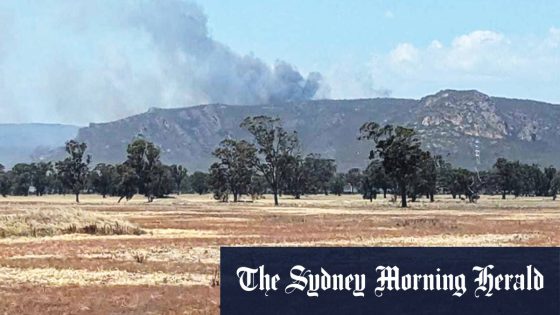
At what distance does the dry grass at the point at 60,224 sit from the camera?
4753 cm

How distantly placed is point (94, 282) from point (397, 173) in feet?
309

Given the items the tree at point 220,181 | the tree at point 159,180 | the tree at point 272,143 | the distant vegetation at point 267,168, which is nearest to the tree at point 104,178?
the distant vegetation at point 267,168

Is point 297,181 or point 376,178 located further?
point 297,181

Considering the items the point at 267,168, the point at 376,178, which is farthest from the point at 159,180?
the point at 376,178

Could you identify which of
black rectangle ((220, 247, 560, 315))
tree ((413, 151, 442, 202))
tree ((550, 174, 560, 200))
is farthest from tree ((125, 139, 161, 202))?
black rectangle ((220, 247, 560, 315))

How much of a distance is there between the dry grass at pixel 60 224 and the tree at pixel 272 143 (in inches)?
3377

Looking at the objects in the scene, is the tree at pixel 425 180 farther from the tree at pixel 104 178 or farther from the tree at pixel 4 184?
the tree at pixel 4 184

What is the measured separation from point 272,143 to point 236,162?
10246mm

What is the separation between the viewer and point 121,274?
89.0ft

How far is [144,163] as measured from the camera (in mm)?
144750

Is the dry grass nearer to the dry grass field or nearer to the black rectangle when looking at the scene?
the dry grass field

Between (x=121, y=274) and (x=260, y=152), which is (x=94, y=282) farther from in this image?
(x=260, y=152)

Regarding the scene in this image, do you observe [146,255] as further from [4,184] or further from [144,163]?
[4,184]

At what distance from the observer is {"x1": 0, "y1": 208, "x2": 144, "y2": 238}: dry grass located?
4753 centimetres
